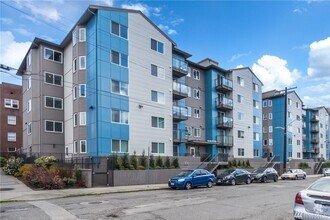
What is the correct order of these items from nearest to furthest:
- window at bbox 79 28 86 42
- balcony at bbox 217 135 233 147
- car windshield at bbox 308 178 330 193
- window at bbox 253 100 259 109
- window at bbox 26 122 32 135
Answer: car windshield at bbox 308 178 330 193, window at bbox 79 28 86 42, window at bbox 26 122 32 135, balcony at bbox 217 135 233 147, window at bbox 253 100 259 109

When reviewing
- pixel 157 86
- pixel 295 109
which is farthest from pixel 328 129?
pixel 157 86

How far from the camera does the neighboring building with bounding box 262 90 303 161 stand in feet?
196

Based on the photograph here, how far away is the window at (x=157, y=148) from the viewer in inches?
1233

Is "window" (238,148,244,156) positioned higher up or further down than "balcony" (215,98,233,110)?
further down

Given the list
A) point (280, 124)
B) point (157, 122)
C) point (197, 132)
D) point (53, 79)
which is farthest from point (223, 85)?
point (280, 124)

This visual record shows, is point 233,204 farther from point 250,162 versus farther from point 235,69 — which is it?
point 235,69

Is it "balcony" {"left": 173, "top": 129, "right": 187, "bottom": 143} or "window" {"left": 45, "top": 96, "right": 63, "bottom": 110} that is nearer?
"window" {"left": 45, "top": 96, "right": 63, "bottom": 110}

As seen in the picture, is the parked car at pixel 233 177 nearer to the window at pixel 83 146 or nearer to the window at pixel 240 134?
the window at pixel 83 146

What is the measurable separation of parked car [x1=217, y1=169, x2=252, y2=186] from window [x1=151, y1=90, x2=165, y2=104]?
10.3m

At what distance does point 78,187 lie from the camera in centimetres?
2080

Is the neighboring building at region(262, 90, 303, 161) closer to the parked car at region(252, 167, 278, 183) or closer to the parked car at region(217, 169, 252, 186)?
the parked car at region(252, 167, 278, 183)

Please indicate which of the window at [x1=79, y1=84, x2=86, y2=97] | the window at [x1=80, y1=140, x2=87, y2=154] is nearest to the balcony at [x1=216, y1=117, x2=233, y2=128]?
the window at [x1=79, y1=84, x2=86, y2=97]

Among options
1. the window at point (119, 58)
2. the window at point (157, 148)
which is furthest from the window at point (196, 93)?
the window at point (119, 58)

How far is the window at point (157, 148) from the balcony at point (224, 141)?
11.2 m
